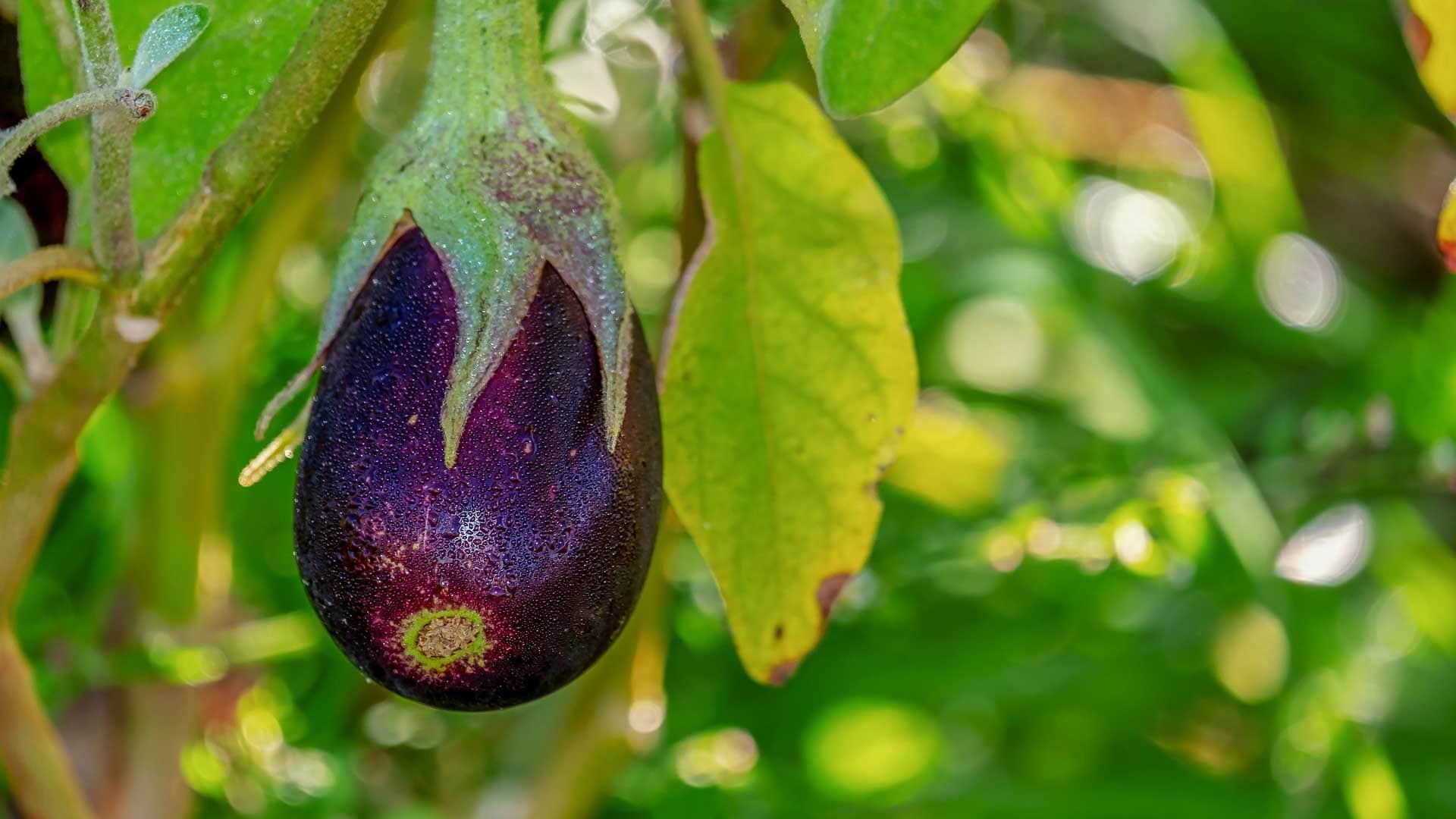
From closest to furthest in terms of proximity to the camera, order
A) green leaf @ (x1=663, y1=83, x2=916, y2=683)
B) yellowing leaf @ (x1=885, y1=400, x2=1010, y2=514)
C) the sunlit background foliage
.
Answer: green leaf @ (x1=663, y1=83, x2=916, y2=683)
the sunlit background foliage
yellowing leaf @ (x1=885, y1=400, x2=1010, y2=514)

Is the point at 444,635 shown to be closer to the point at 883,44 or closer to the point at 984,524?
the point at 883,44

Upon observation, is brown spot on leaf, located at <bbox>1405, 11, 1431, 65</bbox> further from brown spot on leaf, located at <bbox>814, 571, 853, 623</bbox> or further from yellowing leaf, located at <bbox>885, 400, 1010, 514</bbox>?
yellowing leaf, located at <bbox>885, 400, 1010, 514</bbox>

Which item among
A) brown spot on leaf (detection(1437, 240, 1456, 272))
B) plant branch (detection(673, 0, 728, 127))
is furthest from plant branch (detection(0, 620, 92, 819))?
brown spot on leaf (detection(1437, 240, 1456, 272))

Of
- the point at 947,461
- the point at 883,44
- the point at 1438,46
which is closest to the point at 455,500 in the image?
the point at 883,44

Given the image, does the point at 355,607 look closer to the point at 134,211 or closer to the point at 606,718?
the point at 134,211

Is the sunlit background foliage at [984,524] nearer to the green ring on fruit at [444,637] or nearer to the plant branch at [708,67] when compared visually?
the plant branch at [708,67]

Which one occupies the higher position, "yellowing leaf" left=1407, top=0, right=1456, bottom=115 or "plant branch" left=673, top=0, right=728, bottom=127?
"yellowing leaf" left=1407, top=0, right=1456, bottom=115
